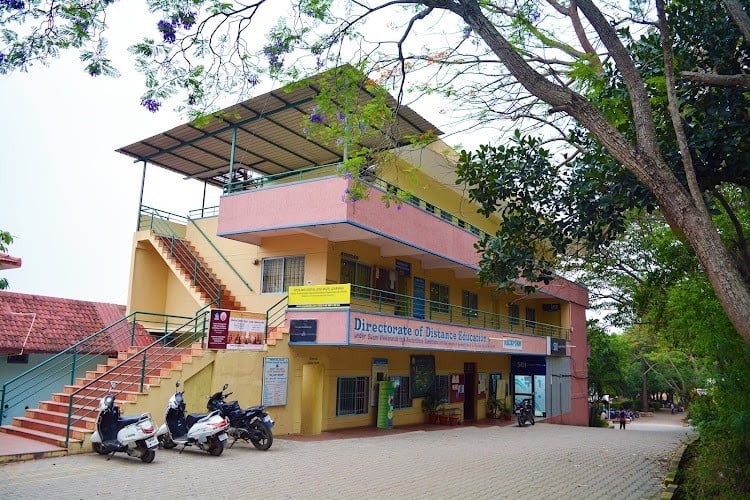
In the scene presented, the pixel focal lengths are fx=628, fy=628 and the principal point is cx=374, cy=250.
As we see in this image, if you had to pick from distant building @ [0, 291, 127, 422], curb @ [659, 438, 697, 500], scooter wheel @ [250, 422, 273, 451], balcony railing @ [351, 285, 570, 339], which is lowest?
curb @ [659, 438, 697, 500]

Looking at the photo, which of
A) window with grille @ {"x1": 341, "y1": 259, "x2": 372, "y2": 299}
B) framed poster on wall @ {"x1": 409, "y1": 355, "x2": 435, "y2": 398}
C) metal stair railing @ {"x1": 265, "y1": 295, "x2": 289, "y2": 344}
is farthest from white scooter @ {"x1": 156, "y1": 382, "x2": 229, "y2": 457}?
framed poster on wall @ {"x1": 409, "y1": 355, "x2": 435, "y2": 398}

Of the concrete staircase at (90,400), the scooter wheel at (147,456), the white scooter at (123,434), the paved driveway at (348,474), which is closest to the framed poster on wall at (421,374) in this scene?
the paved driveway at (348,474)

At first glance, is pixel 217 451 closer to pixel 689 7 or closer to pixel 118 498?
pixel 118 498

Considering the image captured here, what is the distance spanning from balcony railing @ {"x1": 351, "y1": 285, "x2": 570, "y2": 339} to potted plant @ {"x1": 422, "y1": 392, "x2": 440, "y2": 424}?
8.56 ft

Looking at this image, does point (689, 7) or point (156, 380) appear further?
point (156, 380)

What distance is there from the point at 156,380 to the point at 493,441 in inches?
350

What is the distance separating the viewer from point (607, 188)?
28.5ft

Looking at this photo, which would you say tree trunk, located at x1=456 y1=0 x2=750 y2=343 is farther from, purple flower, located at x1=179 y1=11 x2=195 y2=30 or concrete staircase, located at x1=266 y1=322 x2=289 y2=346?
concrete staircase, located at x1=266 y1=322 x2=289 y2=346

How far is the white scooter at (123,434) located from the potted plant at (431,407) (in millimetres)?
12436

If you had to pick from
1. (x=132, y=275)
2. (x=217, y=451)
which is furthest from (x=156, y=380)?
(x=132, y=275)

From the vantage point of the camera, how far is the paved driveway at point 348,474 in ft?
26.9

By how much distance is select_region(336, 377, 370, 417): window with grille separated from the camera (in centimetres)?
1714

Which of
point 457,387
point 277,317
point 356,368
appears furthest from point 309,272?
point 457,387

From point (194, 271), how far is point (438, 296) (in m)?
8.63
